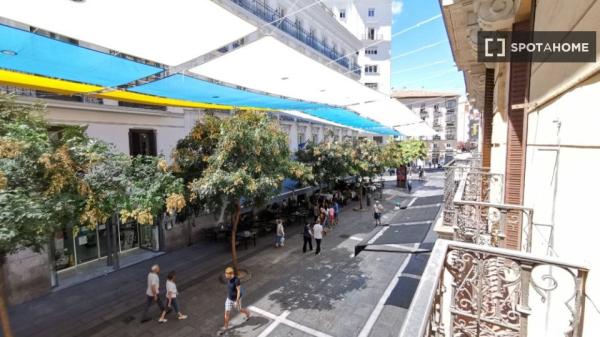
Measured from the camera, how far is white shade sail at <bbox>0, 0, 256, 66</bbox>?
4188 millimetres

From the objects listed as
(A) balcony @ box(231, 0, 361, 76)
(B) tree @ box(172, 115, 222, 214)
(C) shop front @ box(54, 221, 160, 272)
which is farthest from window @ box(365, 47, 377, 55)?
(C) shop front @ box(54, 221, 160, 272)

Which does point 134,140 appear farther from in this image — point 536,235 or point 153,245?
point 536,235

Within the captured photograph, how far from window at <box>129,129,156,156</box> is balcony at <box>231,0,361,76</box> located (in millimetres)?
7499

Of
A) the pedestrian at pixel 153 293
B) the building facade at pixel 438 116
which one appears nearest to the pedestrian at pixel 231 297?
the pedestrian at pixel 153 293

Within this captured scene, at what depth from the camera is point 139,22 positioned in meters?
4.66

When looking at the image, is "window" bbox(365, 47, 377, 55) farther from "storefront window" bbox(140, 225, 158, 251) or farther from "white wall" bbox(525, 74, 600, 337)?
"white wall" bbox(525, 74, 600, 337)

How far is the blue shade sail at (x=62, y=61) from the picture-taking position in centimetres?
487

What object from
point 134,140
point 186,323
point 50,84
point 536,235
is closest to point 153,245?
point 134,140

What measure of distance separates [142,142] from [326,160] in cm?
1056

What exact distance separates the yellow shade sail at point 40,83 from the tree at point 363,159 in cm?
1511

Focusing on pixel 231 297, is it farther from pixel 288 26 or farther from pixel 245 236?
pixel 288 26

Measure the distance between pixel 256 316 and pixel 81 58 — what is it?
7.61 metres

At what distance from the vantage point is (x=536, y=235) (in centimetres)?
371

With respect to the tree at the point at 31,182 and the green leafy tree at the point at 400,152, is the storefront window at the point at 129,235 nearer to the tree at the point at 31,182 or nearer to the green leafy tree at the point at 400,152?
the tree at the point at 31,182
